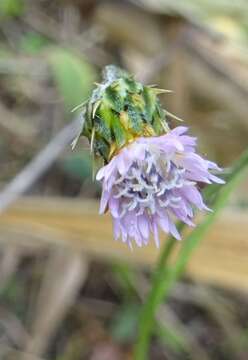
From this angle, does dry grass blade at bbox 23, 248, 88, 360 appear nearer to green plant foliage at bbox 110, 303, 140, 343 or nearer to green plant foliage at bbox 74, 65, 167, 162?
green plant foliage at bbox 110, 303, 140, 343

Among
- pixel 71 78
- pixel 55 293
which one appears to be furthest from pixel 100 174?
pixel 55 293

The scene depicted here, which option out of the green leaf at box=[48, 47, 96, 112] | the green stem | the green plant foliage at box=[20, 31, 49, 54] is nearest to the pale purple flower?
the green stem

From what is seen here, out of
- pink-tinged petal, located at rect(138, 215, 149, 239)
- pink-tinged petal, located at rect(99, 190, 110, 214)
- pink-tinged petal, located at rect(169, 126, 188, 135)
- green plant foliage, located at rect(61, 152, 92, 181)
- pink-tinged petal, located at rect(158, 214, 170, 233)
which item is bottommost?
green plant foliage, located at rect(61, 152, 92, 181)

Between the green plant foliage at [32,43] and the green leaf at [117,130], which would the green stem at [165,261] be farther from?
the green plant foliage at [32,43]

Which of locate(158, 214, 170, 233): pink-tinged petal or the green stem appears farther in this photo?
the green stem

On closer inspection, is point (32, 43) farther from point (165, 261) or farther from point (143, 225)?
point (143, 225)

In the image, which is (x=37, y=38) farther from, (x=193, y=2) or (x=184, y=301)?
(x=184, y=301)

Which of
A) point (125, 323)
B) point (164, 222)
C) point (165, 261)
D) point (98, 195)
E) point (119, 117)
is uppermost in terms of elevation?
point (119, 117)

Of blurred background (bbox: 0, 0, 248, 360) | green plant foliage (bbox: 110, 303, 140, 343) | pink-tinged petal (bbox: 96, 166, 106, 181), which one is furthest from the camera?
green plant foliage (bbox: 110, 303, 140, 343)

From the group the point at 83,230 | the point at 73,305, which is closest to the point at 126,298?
the point at 73,305
